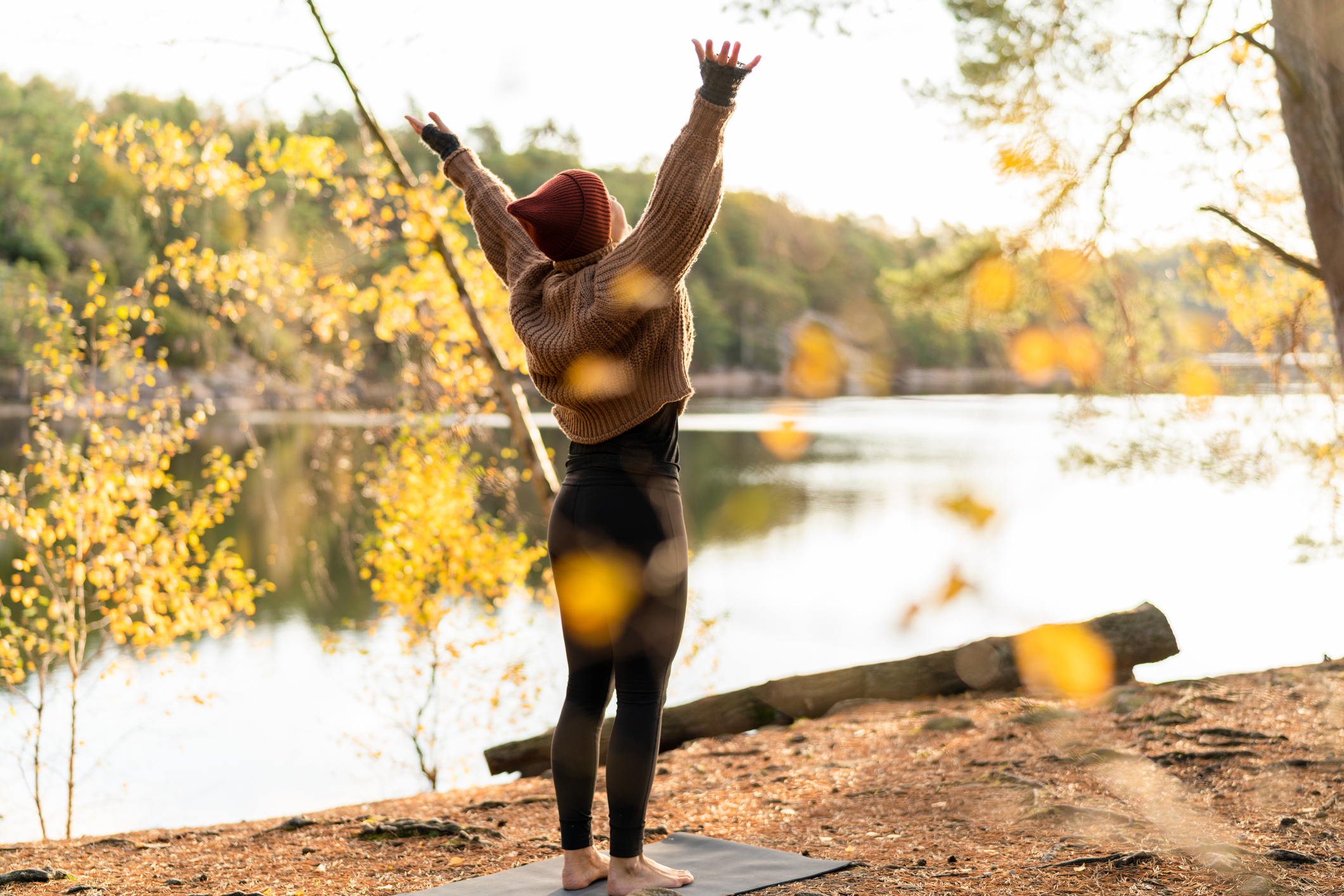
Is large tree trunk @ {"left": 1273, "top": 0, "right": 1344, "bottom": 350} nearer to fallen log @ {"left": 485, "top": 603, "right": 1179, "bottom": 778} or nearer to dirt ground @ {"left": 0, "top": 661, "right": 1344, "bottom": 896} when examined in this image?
dirt ground @ {"left": 0, "top": 661, "right": 1344, "bottom": 896}

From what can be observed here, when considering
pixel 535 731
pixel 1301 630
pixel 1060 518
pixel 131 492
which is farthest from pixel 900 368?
pixel 131 492

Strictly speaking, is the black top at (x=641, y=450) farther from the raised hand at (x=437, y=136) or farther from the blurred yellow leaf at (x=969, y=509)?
the blurred yellow leaf at (x=969, y=509)

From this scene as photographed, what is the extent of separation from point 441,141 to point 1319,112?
12.3ft

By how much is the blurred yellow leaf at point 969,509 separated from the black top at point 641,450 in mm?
23618

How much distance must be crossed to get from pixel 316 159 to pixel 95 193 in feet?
134

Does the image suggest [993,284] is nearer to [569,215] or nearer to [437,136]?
[437,136]

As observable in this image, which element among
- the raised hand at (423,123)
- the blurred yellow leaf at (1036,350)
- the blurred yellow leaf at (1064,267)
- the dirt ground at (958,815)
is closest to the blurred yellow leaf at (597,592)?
the dirt ground at (958,815)

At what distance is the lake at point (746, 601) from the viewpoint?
9758 millimetres

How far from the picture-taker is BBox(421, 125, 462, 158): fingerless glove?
270 cm

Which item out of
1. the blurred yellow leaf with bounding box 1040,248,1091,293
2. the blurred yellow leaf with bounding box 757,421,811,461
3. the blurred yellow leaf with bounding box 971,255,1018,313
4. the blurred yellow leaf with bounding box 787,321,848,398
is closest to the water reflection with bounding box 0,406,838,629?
the blurred yellow leaf with bounding box 757,421,811,461

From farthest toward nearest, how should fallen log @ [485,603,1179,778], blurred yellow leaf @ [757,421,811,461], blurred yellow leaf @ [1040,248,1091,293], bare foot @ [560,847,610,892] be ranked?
blurred yellow leaf @ [757,421,811,461] < blurred yellow leaf @ [1040,248,1091,293] < fallen log @ [485,603,1179,778] < bare foot @ [560,847,610,892]

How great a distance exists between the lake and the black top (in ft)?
15.2

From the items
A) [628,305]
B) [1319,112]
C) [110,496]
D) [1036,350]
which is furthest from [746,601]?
[628,305]

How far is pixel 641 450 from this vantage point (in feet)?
7.33
